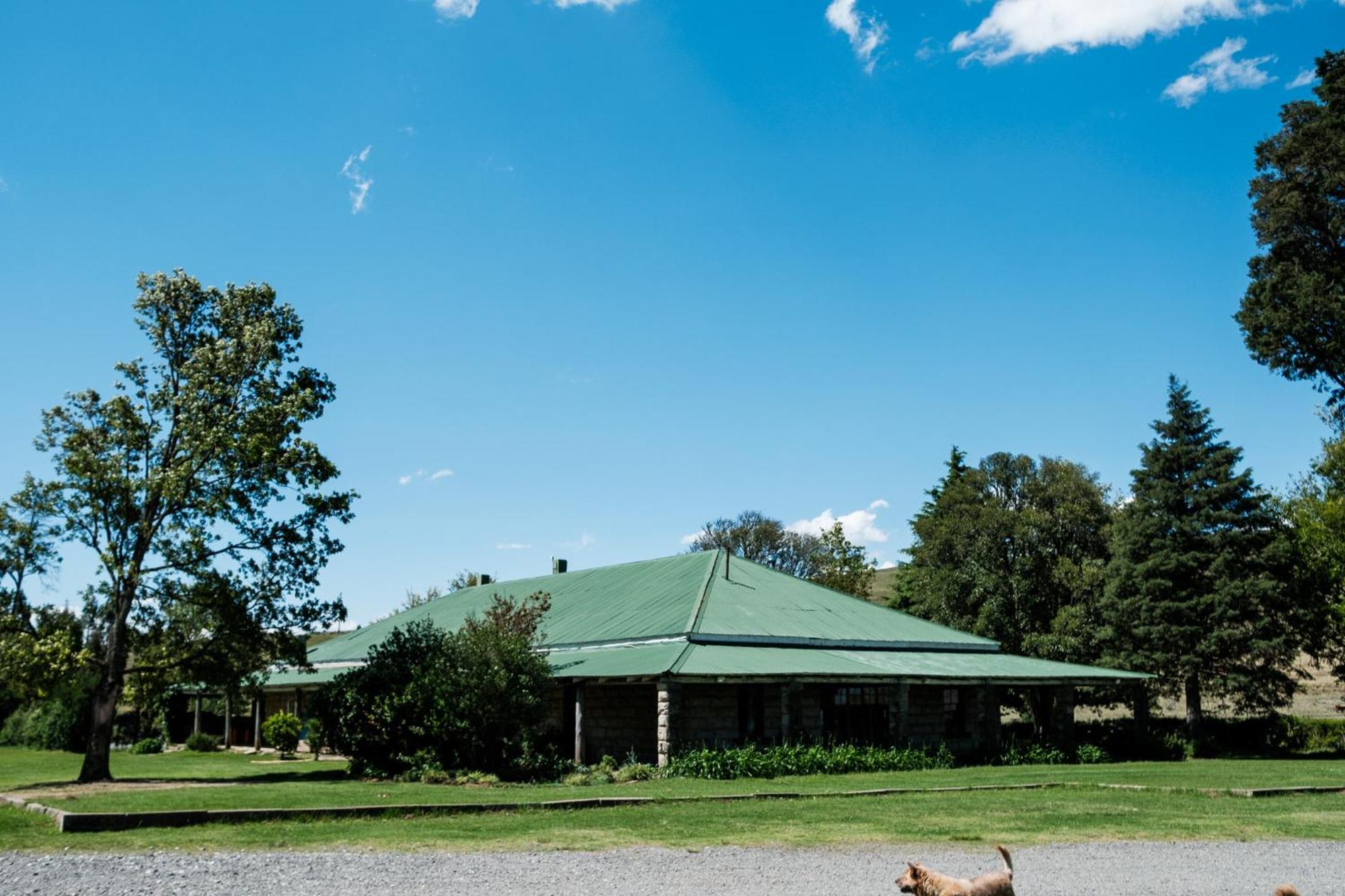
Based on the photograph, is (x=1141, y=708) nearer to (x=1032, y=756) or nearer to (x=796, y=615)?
(x=1032, y=756)

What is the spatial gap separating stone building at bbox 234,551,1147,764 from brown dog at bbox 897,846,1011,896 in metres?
15.1

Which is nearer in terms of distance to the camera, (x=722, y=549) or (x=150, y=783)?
(x=150, y=783)

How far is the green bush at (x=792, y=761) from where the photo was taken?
70.0ft

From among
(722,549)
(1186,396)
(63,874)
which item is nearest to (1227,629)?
(1186,396)

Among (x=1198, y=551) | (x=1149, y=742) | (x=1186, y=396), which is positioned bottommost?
(x=1149, y=742)

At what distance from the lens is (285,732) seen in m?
32.4

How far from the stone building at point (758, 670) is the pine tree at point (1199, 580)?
578 cm

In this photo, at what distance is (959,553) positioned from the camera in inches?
1725

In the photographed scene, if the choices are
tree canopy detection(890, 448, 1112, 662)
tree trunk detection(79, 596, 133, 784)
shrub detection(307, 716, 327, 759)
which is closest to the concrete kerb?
tree trunk detection(79, 596, 133, 784)

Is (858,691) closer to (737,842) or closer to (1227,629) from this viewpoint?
(1227,629)

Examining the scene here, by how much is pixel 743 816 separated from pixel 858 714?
1354 centimetres

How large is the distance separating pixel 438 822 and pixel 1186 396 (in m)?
30.6

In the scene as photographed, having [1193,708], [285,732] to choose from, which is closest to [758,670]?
[285,732]

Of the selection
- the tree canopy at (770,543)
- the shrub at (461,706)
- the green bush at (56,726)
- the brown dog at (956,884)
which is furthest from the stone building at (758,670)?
the tree canopy at (770,543)
